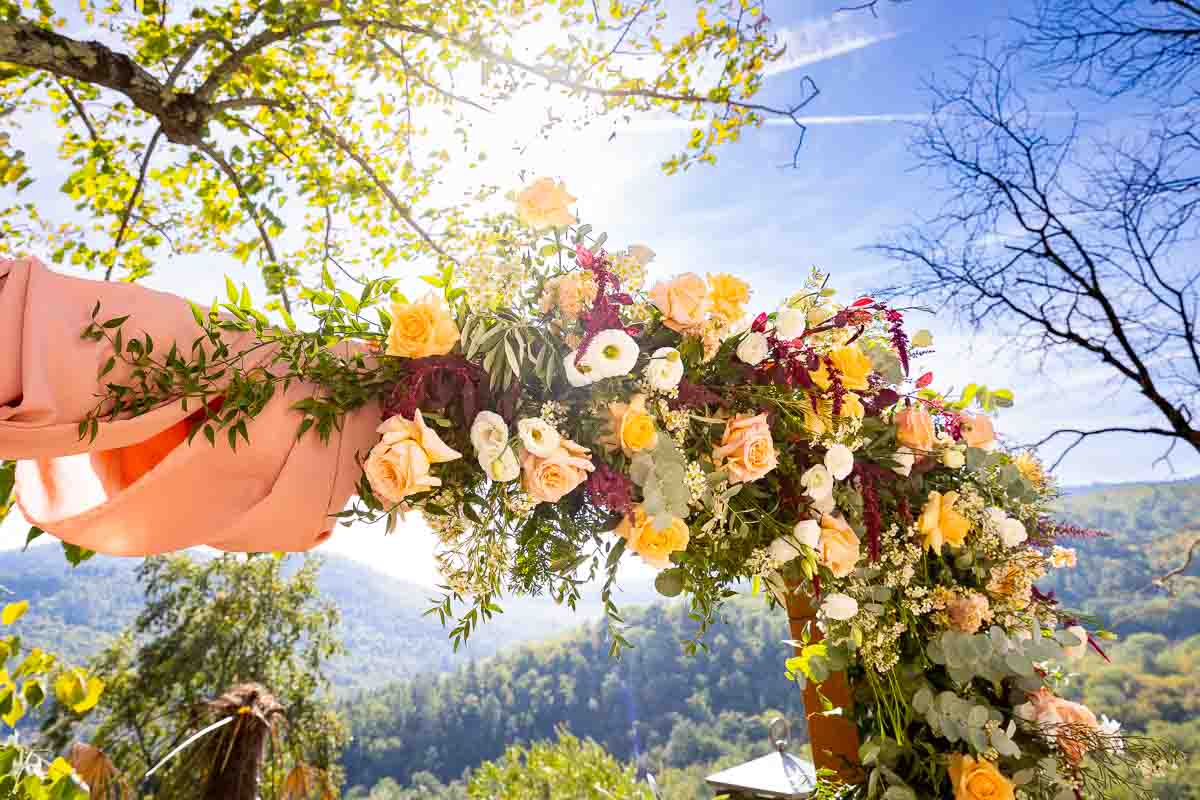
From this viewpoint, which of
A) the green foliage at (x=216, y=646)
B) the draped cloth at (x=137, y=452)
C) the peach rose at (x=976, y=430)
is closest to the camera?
the draped cloth at (x=137, y=452)

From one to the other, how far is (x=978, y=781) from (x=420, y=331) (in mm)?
1374

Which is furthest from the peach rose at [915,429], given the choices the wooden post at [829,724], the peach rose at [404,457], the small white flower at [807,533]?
the peach rose at [404,457]

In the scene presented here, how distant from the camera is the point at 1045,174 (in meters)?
4.81

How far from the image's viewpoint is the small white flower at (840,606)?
139 cm

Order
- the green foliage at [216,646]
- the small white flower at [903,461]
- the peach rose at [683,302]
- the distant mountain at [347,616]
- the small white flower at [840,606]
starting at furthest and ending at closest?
the distant mountain at [347,616], the green foliage at [216,646], the small white flower at [903,461], the small white flower at [840,606], the peach rose at [683,302]

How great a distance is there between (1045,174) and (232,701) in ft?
19.9

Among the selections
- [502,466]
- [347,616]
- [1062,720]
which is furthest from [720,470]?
[347,616]

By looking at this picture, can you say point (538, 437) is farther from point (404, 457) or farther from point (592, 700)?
point (592, 700)

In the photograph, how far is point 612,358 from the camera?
1.15m

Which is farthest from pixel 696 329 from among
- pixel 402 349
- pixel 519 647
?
pixel 519 647

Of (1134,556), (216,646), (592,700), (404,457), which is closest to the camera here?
(404,457)

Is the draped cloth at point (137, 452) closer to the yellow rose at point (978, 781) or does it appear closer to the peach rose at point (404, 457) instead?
the peach rose at point (404, 457)

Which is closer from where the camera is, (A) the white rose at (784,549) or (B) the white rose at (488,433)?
(B) the white rose at (488,433)

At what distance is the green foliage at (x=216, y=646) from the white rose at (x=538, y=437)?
9.79 metres
